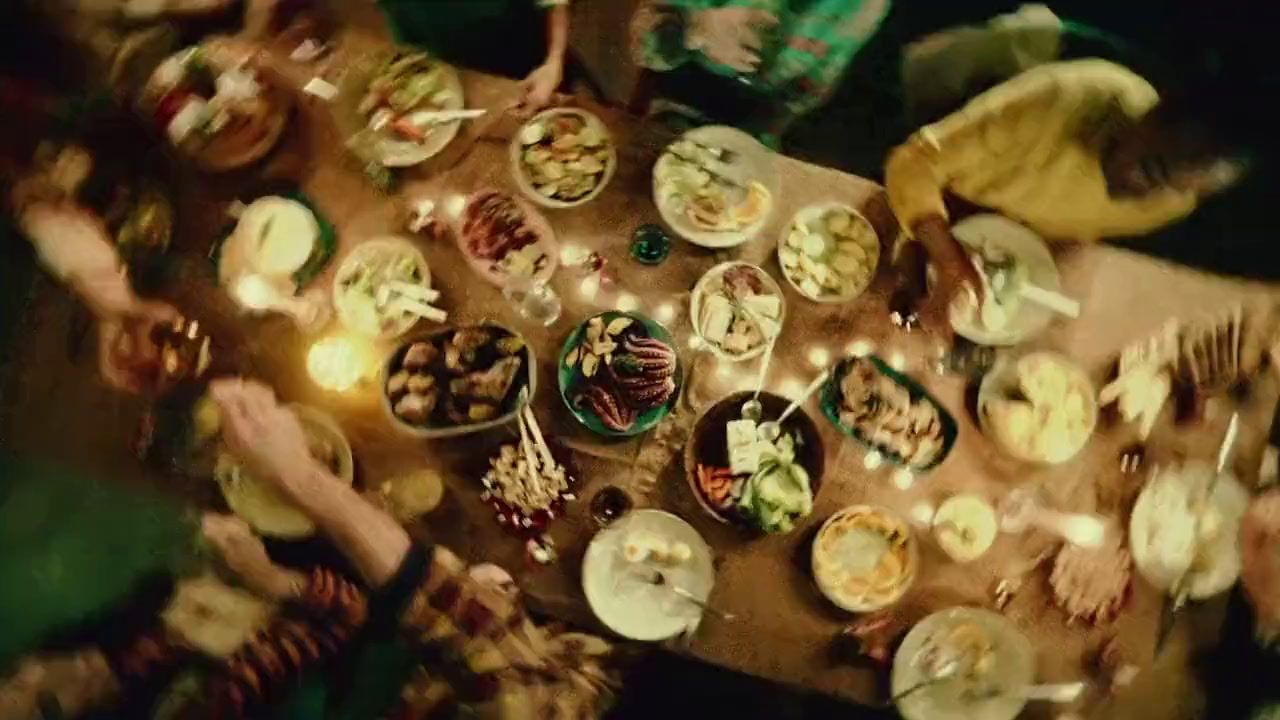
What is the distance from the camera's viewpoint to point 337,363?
2848mm

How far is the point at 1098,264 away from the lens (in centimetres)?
316

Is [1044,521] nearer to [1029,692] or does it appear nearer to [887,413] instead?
[1029,692]

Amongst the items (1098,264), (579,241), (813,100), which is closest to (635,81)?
(813,100)

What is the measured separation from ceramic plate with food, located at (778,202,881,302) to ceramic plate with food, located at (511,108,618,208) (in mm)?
657

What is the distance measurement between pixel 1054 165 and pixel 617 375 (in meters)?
1.76

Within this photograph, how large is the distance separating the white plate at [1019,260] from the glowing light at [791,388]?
57cm

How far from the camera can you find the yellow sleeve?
9.95ft

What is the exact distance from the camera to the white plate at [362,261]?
2.87m

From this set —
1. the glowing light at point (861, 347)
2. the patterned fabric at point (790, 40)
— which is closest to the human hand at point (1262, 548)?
the glowing light at point (861, 347)

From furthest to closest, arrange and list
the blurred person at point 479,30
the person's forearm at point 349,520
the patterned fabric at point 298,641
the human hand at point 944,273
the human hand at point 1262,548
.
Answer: the blurred person at point 479,30 → the human hand at point 1262,548 → the human hand at point 944,273 → the patterned fabric at point 298,641 → the person's forearm at point 349,520

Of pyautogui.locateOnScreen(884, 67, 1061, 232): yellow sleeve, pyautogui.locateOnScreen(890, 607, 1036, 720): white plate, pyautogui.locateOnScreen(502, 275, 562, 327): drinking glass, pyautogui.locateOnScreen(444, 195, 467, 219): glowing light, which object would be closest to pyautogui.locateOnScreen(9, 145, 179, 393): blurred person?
pyautogui.locateOnScreen(444, 195, 467, 219): glowing light

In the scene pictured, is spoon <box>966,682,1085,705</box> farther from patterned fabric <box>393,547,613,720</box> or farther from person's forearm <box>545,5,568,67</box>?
person's forearm <box>545,5,568,67</box>

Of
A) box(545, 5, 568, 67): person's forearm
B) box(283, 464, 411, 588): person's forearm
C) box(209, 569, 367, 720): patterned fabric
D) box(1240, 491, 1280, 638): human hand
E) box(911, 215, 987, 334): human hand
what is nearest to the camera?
box(283, 464, 411, 588): person's forearm

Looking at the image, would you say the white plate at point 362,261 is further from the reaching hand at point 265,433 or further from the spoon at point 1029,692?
the spoon at point 1029,692
